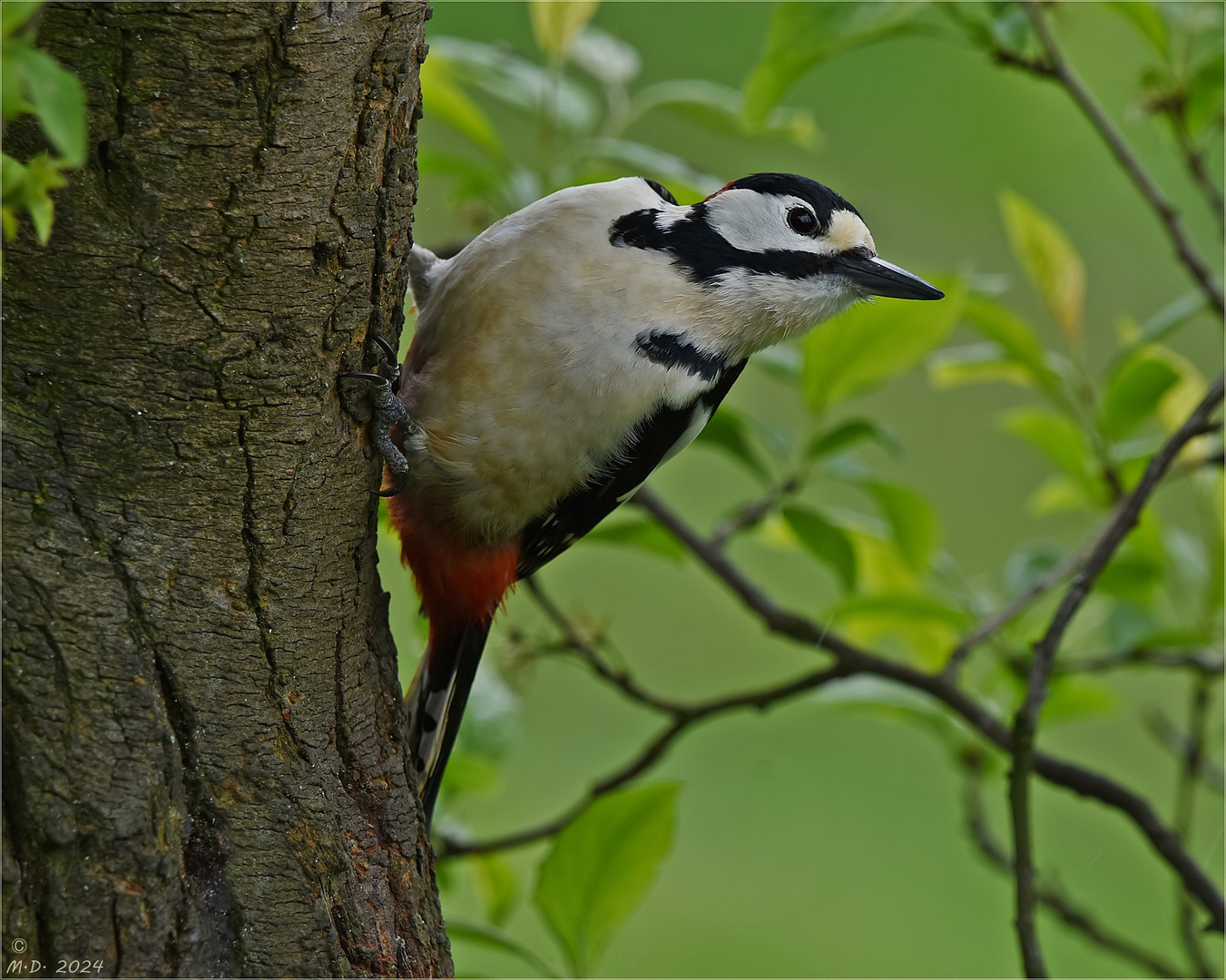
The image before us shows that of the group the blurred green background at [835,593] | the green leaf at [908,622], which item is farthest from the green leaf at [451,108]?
the blurred green background at [835,593]

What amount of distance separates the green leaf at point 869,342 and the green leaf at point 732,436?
0.13 meters

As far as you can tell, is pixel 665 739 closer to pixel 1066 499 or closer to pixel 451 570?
pixel 451 570

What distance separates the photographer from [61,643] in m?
1.17

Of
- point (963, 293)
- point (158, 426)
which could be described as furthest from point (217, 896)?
point (963, 293)

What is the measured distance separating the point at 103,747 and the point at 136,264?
438 millimetres

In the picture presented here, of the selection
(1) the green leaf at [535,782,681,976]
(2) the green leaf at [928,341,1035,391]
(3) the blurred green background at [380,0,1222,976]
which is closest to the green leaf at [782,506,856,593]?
(2) the green leaf at [928,341,1035,391]

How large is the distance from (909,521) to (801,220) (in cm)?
53

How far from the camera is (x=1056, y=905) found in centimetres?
223

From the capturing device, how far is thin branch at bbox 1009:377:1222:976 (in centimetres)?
177

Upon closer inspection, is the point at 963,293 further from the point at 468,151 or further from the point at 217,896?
the point at 468,151

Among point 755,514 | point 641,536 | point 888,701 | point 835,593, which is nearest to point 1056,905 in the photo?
point 888,701

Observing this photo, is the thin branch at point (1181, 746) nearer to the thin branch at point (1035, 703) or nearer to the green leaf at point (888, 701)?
the green leaf at point (888, 701)

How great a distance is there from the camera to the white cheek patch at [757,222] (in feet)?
6.18

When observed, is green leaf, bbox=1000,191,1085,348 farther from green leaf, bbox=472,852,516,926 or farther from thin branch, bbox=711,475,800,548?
green leaf, bbox=472,852,516,926
